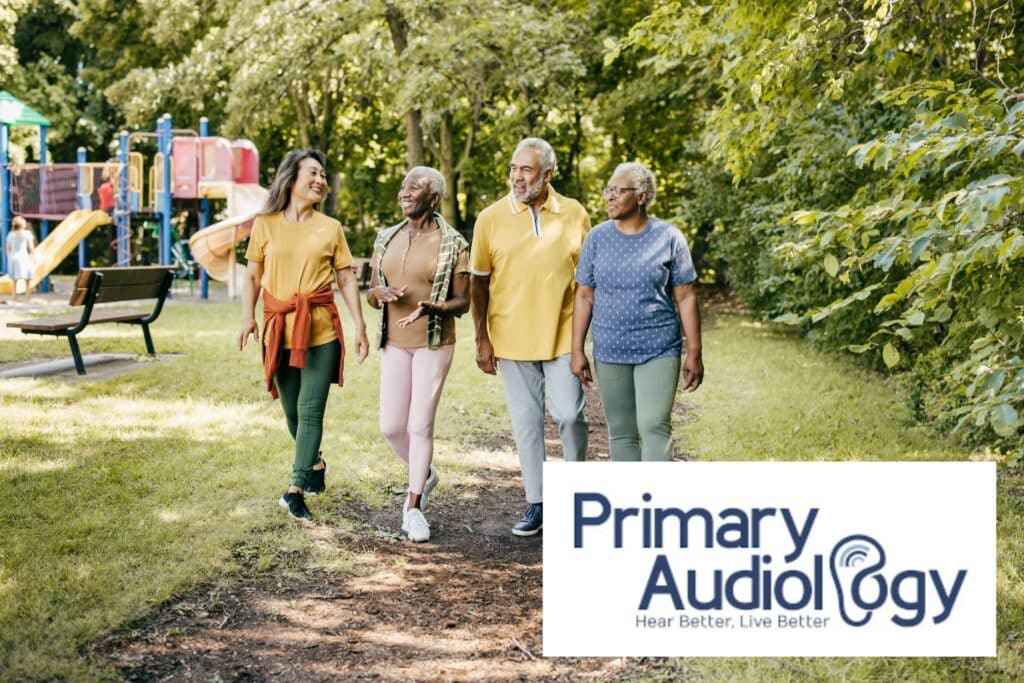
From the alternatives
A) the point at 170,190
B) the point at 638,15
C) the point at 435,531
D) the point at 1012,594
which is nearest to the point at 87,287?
the point at 435,531

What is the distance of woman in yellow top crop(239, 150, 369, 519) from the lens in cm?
613

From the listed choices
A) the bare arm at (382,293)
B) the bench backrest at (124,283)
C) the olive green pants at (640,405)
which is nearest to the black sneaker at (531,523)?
the olive green pants at (640,405)

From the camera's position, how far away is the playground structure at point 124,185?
2444 cm

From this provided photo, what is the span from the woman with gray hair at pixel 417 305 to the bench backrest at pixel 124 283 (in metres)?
6.62

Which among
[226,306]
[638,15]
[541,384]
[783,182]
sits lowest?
[226,306]

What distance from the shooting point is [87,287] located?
11609 mm

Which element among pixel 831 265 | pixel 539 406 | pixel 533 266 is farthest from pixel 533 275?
pixel 831 265

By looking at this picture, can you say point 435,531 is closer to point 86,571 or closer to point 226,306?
point 86,571

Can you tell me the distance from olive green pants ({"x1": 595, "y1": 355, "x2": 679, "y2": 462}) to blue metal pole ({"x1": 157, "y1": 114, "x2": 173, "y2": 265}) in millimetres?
20509

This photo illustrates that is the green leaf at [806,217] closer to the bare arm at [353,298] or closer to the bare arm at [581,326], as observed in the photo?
the bare arm at [581,326]

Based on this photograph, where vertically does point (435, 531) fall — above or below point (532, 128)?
below

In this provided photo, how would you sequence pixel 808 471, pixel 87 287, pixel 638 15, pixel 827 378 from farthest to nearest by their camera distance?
pixel 638 15 < pixel 827 378 < pixel 87 287 < pixel 808 471

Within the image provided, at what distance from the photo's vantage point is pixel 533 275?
5680 mm

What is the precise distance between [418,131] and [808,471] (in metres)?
21.9
